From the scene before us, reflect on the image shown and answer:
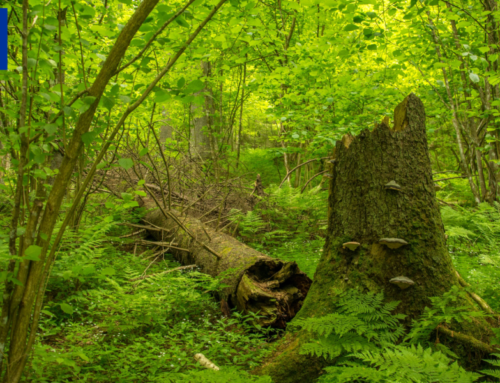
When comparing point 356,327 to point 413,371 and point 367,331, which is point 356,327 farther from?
point 413,371

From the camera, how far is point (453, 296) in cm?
228

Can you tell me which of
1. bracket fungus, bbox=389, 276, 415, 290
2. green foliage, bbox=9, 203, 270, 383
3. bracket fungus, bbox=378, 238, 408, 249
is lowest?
green foliage, bbox=9, 203, 270, 383

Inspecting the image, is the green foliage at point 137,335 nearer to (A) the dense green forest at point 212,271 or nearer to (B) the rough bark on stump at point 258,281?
(A) the dense green forest at point 212,271

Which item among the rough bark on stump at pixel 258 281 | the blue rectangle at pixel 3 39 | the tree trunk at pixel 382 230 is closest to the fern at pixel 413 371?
the tree trunk at pixel 382 230

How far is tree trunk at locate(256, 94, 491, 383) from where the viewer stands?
254cm

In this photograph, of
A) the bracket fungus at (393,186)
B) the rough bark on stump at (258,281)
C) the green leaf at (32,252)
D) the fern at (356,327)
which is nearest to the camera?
the green leaf at (32,252)

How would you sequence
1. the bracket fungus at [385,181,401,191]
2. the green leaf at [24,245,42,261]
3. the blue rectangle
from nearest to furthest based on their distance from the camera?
the green leaf at [24,245,42,261] < the blue rectangle < the bracket fungus at [385,181,401,191]

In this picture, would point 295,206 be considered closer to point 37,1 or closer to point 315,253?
point 315,253

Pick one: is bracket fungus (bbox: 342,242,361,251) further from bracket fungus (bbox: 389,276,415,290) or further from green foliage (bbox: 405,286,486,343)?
green foliage (bbox: 405,286,486,343)

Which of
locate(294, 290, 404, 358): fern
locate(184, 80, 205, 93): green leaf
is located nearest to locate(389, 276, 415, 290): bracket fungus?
locate(294, 290, 404, 358): fern

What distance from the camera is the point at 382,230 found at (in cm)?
269

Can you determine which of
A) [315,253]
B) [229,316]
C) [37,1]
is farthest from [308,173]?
[37,1]

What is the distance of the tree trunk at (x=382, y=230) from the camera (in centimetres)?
254

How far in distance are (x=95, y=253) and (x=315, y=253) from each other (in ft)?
10.4
